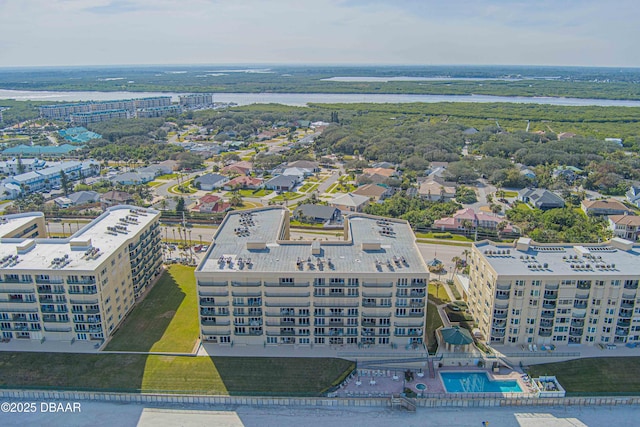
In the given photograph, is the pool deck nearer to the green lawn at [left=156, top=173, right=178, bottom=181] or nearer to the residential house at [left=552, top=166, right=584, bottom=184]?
the residential house at [left=552, top=166, right=584, bottom=184]

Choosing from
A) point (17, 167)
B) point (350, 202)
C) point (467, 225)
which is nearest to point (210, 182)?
point (350, 202)

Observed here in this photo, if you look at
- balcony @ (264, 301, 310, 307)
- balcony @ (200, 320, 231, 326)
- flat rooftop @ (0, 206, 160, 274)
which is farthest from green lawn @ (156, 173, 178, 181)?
balcony @ (264, 301, 310, 307)

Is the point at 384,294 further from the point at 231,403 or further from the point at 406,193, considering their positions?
the point at 406,193

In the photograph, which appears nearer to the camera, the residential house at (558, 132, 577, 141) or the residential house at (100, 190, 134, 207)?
the residential house at (100, 190, 134, 207)

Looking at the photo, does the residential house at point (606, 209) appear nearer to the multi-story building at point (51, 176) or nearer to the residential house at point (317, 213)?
the residential house at point (317, 213)

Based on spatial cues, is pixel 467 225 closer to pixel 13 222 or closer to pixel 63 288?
pixel 63 288

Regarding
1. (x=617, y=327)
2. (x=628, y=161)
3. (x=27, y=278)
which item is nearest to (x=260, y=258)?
(x=27, y=278)
